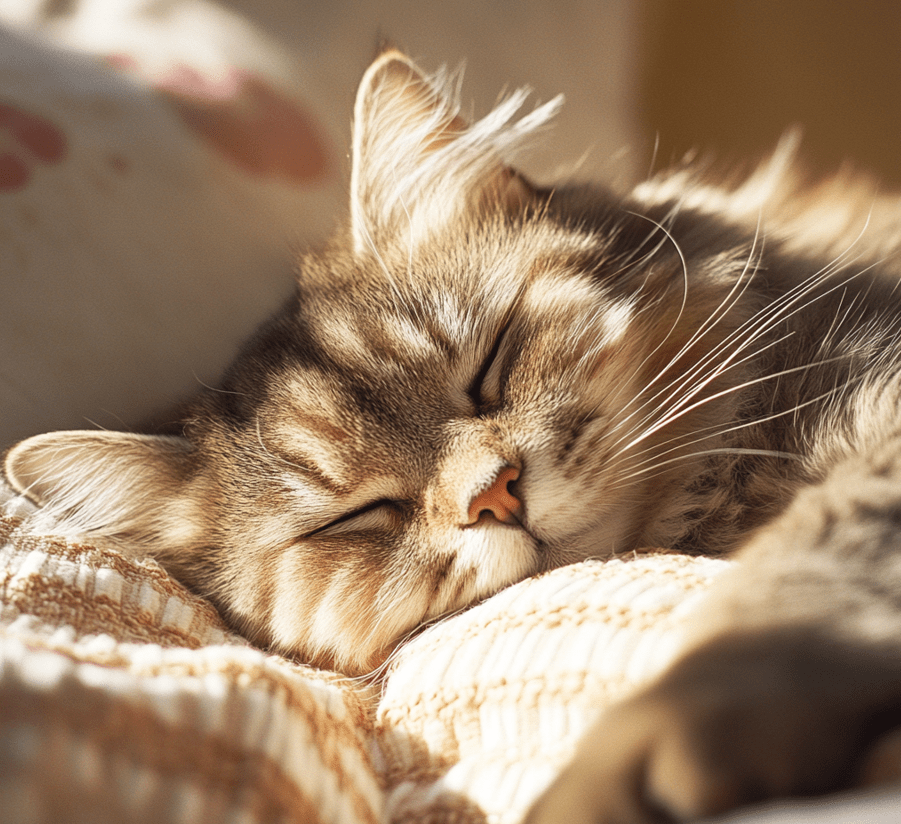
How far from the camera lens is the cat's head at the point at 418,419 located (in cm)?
101

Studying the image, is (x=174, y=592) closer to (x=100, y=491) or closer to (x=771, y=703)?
(x=100, y=491)

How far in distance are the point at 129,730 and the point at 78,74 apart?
147 centimetres

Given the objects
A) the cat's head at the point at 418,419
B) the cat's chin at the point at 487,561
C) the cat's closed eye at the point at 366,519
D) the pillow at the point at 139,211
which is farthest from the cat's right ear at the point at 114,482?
the cat's chin at the point at 487,561

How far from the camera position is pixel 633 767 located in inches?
17.1

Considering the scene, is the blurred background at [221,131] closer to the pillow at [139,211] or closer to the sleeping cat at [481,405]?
the pillow at [139,211]

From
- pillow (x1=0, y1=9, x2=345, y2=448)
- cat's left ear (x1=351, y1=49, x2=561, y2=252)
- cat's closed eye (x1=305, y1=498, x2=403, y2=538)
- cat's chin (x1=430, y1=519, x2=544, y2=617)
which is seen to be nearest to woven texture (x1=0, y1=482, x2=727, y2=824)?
cat's chin (x1=430, y1=519, x2=544, y2=617)

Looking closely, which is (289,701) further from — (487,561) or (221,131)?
(221,131)

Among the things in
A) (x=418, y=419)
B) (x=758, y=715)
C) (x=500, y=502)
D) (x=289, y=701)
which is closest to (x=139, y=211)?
(x=418, y=419)

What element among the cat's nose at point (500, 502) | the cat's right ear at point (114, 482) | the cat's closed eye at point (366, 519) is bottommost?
the cat's nose at point (500, 502)

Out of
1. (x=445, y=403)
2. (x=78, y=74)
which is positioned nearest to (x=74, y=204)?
(x=78, y=74)

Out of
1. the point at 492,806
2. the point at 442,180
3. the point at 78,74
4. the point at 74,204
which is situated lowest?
the point at 492,806

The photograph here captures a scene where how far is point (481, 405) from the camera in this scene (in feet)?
3.57

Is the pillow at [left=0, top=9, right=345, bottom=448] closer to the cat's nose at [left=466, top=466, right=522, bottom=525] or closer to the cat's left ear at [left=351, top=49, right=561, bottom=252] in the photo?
the cat's left ear at [left=351, top=49, right=561, bottom=252]

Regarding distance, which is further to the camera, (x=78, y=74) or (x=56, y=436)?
(x=78, y=74)
